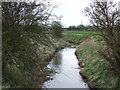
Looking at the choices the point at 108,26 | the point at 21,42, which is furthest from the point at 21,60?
the point at 108,26

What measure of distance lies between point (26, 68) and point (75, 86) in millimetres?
3704

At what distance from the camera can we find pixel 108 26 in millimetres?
9969

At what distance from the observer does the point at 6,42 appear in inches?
302

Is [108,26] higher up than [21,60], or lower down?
higher up

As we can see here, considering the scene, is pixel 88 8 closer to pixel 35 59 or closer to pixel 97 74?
pixel 97 74

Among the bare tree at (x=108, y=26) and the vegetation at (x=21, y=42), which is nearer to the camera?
the vegetation at (x=21, y=42)

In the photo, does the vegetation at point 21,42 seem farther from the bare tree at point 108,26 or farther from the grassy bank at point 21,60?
the bare tree at point 108,26

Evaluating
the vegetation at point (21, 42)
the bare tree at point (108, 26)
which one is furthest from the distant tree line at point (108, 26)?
the vegetation at point (21, 42)

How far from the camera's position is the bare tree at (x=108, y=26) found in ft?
30.5

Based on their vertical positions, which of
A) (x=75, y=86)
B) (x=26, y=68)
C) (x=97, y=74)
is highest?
(x=26, y=68)

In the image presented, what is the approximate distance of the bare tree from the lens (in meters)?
9.30

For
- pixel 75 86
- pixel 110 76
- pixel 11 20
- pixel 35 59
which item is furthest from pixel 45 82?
pixel 11 20

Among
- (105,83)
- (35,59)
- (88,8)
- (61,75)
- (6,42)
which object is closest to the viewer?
(6,42)

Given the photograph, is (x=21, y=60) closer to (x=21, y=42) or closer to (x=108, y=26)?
(x=21, y=42)
